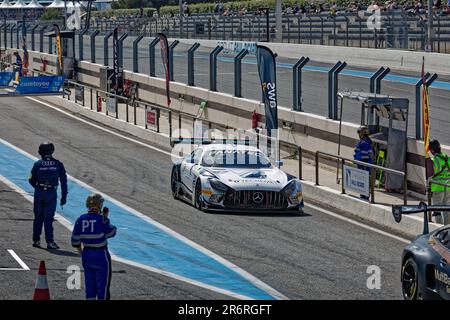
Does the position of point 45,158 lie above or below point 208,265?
above

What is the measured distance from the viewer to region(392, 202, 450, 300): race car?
43.2 feet

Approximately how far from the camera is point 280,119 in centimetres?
3256

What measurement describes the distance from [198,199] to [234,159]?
50.5 inches

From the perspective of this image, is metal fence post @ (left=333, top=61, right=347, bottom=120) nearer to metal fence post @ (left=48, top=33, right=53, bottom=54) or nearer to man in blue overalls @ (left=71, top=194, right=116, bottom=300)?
man in blue overalls @ (left=71, top=194, right=116, bottom=300)

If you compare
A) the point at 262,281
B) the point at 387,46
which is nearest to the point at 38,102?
the point at 387,46

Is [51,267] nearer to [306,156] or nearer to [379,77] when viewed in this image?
[379,77]

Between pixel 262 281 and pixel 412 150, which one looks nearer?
pixel 262 281

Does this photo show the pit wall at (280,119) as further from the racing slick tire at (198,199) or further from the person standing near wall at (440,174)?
the racing slick tire at (198,199)

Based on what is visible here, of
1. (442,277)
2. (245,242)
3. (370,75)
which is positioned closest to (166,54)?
Answer: (370,75)

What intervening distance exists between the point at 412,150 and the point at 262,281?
886 centimetres

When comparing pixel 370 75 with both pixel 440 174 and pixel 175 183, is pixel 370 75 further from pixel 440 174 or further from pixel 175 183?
pixel 440 174

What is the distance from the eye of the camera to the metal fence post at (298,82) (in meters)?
30.5

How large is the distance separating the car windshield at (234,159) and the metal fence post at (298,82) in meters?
6.90

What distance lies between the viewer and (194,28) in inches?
2896
